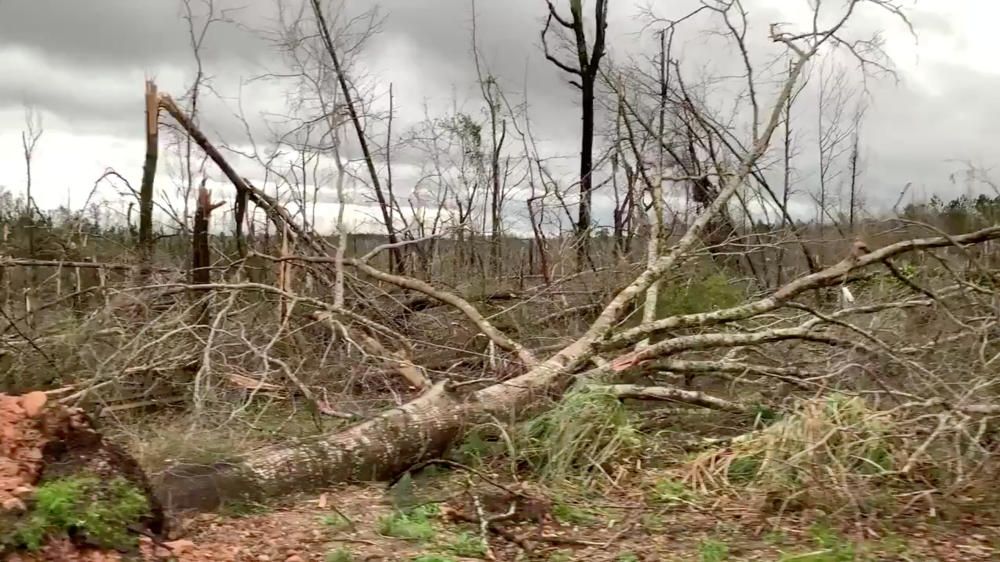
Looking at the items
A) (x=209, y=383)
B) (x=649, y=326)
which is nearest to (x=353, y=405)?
(x=209, y=383)

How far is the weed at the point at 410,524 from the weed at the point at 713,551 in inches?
49.8

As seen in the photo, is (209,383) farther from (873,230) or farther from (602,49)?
(602,49)

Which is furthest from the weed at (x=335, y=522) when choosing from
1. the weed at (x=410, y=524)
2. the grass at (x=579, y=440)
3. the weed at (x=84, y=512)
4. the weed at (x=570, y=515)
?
the grass at (x=579, y=440)

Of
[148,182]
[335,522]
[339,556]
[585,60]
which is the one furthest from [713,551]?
[585,60]

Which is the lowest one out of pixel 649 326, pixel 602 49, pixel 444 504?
A: pixel 444 504

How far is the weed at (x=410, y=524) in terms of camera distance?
3932mm

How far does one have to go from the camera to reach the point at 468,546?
3.83m

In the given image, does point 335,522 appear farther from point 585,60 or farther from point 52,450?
point 585,60

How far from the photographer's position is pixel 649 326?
6164 mm

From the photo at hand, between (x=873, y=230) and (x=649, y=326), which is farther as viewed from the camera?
(x=873, y=230)

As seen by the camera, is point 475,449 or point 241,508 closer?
point 241,508

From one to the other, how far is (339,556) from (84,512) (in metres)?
1.05

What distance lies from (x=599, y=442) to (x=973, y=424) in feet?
6.73

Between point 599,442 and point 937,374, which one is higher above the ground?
point 937,374
